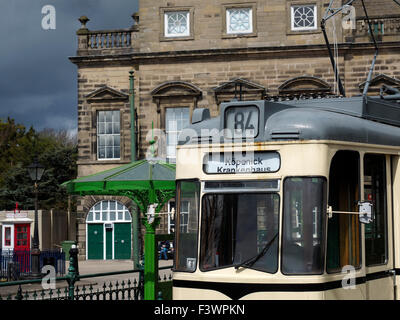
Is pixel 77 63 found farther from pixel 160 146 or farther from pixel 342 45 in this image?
pixel 342 45

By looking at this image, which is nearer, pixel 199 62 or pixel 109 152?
pixel 199 62

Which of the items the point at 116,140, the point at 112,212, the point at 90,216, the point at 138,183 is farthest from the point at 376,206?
the point at 90,216

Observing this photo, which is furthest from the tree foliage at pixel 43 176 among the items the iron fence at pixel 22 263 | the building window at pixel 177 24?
the iron fence at pixel 22 263

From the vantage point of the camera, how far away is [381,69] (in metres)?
32.6

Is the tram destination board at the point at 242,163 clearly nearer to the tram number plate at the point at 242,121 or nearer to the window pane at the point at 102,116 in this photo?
the tram number plate at the point at 242,121

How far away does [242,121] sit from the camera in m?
9.09

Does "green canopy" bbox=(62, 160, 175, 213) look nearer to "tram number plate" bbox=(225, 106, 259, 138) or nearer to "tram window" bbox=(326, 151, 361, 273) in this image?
"tram number plate" bbox=(225, 106, 259, 138)

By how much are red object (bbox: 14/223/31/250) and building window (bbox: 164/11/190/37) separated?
1143 cm

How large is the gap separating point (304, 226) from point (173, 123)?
26.0m

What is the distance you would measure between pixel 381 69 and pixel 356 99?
23.5 m

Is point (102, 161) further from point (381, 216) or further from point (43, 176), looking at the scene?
point (381, 216)

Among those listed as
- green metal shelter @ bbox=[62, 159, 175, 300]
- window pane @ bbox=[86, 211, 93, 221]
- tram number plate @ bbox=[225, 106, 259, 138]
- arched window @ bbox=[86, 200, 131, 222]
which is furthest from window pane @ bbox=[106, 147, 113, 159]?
tram number plate @ bbox=[225, 106, 259, 138]

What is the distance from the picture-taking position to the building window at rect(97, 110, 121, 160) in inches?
1383
